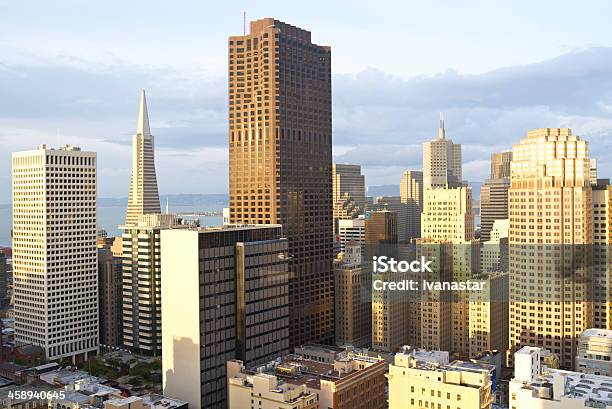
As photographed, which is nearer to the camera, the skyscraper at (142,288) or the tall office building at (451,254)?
the skyscraper at (142,288)

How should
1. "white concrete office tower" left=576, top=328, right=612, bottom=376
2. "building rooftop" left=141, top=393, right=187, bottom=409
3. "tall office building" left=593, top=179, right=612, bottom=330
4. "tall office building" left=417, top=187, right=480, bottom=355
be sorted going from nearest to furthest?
"building rooftop" left=141, top=393, right=187, bottom=409, "white concrete office tower" left=576, top=328, right=612, bottom=376, "tall office building" left=593, top=179, right=612, bottom=330, "tall office building" left=417, top=187, right=480, bottom=355

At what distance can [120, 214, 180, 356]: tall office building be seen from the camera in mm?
133625

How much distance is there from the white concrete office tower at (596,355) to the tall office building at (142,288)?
82039mm

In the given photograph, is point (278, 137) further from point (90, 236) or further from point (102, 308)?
point (102, 308)

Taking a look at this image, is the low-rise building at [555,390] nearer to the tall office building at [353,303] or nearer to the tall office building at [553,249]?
the tall office building at [553,249]

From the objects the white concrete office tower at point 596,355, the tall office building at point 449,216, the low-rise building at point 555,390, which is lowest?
the white concrete office tower at point 596,355

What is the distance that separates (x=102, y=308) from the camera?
151m

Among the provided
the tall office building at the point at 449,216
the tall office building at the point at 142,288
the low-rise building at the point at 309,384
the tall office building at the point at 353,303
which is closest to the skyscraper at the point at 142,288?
the tall office building at the point at 142,288

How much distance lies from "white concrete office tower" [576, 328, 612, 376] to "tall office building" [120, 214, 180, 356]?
82039mm

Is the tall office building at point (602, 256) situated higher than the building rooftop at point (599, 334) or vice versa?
the tall office building at point (602, 256)

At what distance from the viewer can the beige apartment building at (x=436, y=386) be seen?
207 feet

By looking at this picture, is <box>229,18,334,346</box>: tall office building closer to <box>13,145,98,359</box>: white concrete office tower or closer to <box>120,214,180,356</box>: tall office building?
<box>120,214,180,356</box>: tall office building

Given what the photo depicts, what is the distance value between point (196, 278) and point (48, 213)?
6525cm

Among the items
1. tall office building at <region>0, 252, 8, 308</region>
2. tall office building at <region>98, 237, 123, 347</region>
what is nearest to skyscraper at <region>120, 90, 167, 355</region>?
tall office building at <region>98, 237, 123, 347</region>
